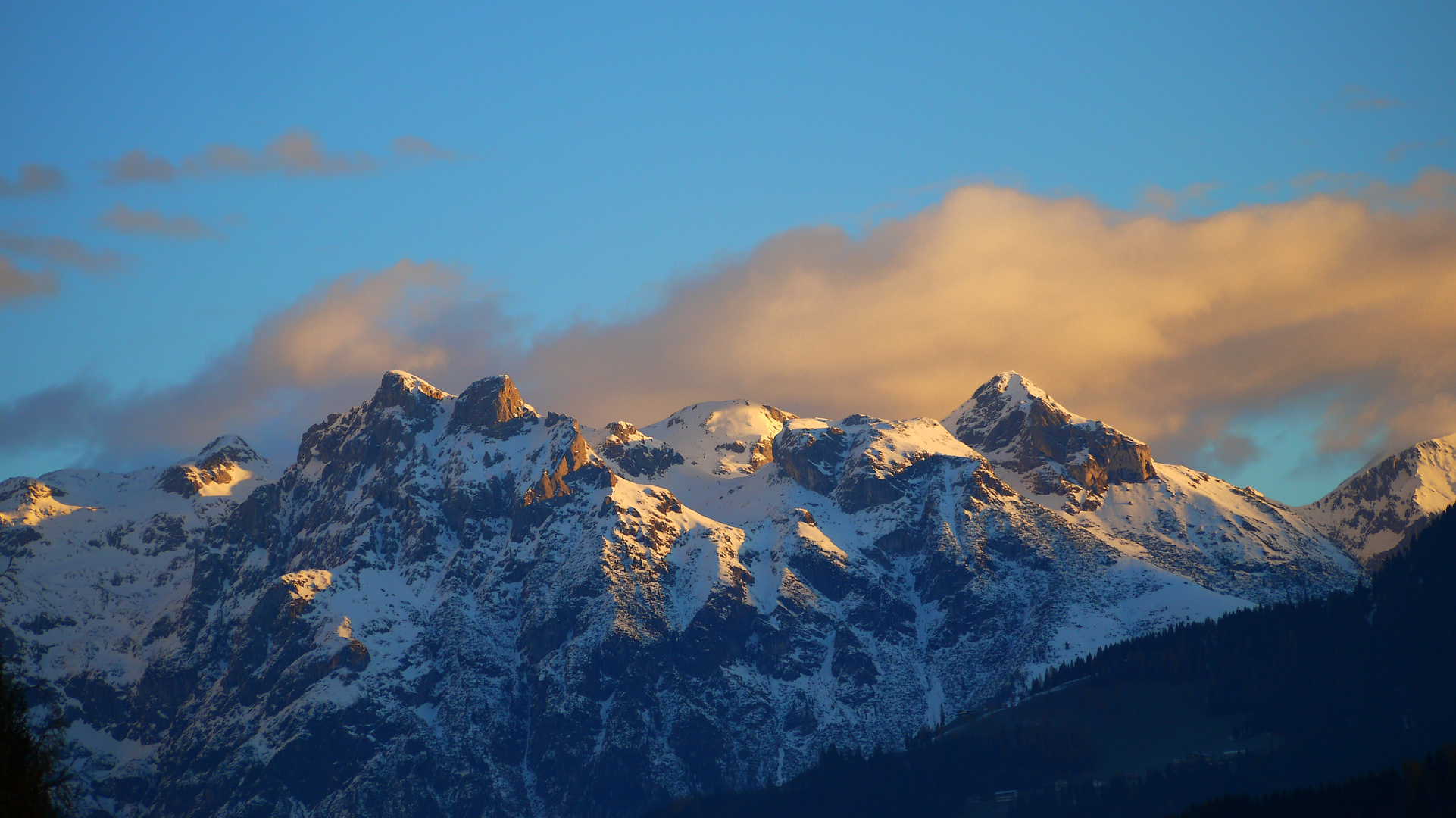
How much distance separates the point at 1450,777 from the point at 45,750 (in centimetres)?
18046

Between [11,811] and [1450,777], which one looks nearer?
[11,811]

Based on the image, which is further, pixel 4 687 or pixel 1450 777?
pixel 1450 777

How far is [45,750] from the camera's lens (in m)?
59.6

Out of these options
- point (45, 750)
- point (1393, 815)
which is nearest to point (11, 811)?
point (45, 750)

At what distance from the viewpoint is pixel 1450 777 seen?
196 m

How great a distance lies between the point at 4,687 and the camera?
5850cm

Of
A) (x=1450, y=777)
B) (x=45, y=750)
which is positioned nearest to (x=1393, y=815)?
(x=1450, y=777)

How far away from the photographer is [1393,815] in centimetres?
19788

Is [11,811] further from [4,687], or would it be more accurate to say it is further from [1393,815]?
[1393,815]

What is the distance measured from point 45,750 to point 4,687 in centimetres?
297

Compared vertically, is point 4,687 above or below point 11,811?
above

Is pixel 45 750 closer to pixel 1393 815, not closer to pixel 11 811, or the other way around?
pixel 11 811

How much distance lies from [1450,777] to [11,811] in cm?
18226

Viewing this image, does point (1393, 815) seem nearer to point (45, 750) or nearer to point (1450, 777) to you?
point (1450, 777)
